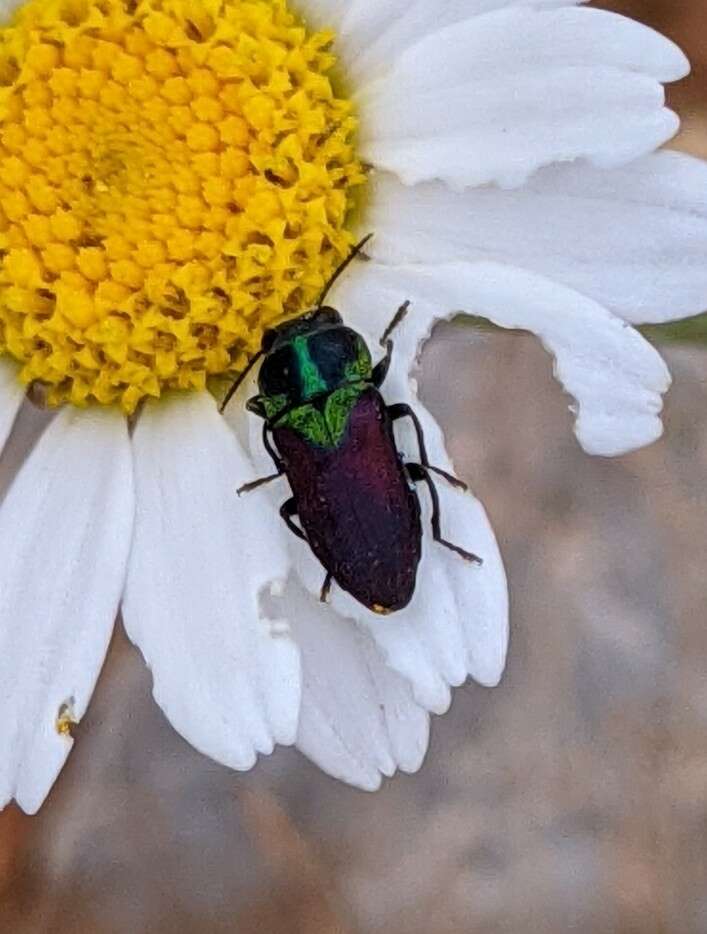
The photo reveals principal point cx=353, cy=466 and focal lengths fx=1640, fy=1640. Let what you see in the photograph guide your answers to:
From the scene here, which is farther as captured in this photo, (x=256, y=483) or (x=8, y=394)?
(x=8, y=394)

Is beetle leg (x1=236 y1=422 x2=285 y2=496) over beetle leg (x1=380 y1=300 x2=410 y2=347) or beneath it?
beneath

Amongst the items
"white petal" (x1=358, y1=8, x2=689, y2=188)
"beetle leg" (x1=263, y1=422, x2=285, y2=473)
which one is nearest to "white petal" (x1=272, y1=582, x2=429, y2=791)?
"beetle leg" (x1=263, y1=422, x2=285, y2=473)

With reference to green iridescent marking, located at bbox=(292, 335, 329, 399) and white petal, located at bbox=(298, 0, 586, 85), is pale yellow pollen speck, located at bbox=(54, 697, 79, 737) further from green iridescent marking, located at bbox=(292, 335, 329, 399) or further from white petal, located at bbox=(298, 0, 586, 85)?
white petal, located at bbox=(298, 0, 586, 85)

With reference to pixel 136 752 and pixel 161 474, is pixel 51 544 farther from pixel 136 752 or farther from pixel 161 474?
A: pixel 136 752

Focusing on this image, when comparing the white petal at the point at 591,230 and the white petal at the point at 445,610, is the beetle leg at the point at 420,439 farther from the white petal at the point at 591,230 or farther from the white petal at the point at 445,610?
the white petal at the point at 591,230

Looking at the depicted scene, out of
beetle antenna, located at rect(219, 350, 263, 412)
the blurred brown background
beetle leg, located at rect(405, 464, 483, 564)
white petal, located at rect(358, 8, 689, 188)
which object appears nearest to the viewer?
white petal, located at rect(358, 8, 689, 188)

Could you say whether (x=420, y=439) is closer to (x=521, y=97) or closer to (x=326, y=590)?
(x=326, y=590)

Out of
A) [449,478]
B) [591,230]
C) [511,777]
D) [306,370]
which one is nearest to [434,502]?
[449,478]
